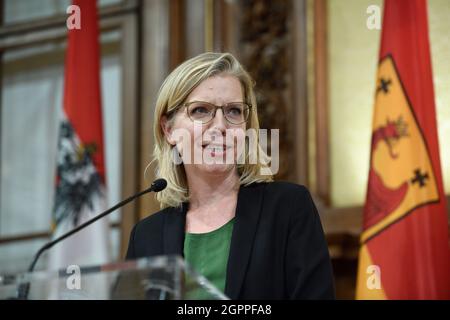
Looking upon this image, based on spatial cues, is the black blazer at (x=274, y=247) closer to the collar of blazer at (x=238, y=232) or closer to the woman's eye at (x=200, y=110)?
the collar of blazer at (x=238, y=232)

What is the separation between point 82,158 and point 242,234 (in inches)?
88.2

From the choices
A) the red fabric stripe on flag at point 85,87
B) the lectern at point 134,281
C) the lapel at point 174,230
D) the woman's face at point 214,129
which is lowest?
the lectern at point 134,281

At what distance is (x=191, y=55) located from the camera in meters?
4.70

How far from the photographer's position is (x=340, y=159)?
162 inches

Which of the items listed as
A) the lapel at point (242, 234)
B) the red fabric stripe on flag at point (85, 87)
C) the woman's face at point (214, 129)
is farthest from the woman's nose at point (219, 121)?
the red fabric stripe on flag at point (85, 87)

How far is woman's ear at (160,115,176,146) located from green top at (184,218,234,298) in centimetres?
30

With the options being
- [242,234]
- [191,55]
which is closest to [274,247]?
[242,234]

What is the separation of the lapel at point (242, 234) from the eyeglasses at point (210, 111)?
0.62ft

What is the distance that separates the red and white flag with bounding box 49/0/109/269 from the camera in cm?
388

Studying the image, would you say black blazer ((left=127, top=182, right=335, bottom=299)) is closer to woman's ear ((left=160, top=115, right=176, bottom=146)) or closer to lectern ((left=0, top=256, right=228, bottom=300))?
woman's ear ((left=160, top=115, right=176, bottom=146))

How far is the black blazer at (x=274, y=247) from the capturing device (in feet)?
5.99

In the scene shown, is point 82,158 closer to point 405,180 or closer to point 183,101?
point 405,180
